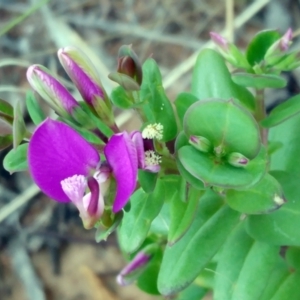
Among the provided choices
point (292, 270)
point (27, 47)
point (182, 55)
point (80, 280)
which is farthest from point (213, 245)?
point (27, 47)

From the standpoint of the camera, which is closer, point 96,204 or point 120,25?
point 96,204

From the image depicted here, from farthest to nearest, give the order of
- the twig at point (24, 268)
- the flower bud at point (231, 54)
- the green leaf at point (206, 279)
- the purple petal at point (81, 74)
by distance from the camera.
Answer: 1. the twig at point (24, 268)
2. the green leaf at point (206, 279)
3. the flower bud at point (231, 54)
4. the purple petal at point (81, 74)

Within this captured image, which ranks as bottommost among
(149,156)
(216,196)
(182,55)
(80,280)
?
(80,280)

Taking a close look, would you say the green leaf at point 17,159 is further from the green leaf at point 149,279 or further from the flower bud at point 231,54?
the green leaf at point 149,279

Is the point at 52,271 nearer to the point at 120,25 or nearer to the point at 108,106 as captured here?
the point at 120,25

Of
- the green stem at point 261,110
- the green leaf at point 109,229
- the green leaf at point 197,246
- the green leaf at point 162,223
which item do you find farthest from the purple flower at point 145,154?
the green leaf at point 162,223

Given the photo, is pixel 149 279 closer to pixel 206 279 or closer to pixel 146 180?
pixel 206 279
